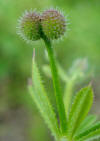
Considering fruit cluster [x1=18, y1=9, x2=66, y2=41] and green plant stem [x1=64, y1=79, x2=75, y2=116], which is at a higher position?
fruit cluster [x1=18, y1=9, x2=66, y2=41]

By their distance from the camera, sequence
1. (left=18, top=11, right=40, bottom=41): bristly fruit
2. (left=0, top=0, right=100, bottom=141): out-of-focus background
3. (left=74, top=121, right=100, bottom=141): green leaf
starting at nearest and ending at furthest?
(left=74, top=121, right=100, bottom=141): green leaf → (left=18, top=11, right=40, bottom=41): bristly fruit → (left=0, top=0, right=100, bottom=141): out-of-focus background

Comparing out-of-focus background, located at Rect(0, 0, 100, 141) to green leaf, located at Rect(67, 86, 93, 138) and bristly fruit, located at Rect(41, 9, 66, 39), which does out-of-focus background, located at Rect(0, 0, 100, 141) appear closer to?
bristly fruit, located at Rect(41, 9, 66, 39)

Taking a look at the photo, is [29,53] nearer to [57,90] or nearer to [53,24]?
[53,24]

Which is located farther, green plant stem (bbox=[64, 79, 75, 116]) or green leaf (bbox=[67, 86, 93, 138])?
green plant stem (bbox=[64, 79, 75, 116])

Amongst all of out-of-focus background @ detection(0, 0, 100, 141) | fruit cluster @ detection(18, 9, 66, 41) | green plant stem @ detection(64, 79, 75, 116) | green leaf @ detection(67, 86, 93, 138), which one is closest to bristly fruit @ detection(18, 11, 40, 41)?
fruit cluster @ detection(18, 9, 66, 41)

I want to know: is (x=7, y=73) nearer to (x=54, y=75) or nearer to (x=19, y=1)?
(x=19, y=1)

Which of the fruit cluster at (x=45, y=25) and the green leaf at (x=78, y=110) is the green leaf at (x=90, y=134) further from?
the fruit cluster at (x=45, y=25)
